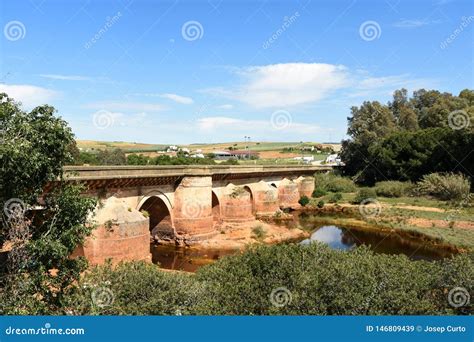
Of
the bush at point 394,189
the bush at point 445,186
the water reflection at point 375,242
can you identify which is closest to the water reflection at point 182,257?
the water reflection at point 375,242

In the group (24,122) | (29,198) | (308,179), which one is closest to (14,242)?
(29,198)

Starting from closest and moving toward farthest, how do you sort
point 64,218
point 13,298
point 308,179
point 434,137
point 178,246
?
1. point 13,298
2. point 64,218
3. point 178,246
4. point 434,137
5. point 308,179

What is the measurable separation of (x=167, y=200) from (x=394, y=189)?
3018cm

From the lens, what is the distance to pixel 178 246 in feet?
93.9

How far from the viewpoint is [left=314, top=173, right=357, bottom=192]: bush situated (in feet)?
183

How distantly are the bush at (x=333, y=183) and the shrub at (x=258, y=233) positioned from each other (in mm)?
24971

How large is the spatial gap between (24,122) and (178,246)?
1983 centimetres

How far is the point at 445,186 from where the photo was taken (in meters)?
42.0

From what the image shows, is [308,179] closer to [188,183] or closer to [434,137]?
[434,137]

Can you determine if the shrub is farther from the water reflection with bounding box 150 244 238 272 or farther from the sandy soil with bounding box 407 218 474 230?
the sandy soil with bounding box 407 218 474 230

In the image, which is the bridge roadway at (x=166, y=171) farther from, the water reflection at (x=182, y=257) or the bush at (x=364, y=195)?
the bush at (x=364, y=195)

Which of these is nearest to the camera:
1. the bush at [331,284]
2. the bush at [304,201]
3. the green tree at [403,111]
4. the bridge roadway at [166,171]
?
the bush at [331,284]

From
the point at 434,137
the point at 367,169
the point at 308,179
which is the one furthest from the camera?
the point at 367,169

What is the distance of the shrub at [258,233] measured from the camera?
3222 cm
